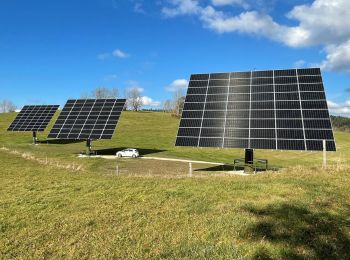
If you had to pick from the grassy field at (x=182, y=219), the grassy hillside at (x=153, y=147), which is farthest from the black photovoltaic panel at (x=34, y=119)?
the grassy field at (x=182, y=219)

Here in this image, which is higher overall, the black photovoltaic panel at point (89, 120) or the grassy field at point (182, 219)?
the black photovoltaic panel at point (89, 120)

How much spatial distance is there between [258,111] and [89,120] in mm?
25535

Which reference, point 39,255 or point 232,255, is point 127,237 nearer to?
point 39,255

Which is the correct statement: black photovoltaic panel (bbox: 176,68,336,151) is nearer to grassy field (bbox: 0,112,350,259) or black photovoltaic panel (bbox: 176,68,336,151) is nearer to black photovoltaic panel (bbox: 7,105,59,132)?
grassy field (bbox: 0,112,350,259)

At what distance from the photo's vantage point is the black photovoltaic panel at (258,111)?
2517cm

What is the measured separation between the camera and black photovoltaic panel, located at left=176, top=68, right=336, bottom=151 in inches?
991

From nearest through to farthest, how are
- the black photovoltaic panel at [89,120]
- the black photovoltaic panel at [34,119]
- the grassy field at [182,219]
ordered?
1. the grassy field at [182,219]
2. the black photovoltaic panel at [89,120]
3. the black photovoltaic panel at [34,119]

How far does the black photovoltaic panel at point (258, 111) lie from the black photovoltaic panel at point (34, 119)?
36.8 meters

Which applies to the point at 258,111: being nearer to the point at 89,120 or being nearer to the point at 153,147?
the point at 89,120

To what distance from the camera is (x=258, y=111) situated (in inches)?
1088

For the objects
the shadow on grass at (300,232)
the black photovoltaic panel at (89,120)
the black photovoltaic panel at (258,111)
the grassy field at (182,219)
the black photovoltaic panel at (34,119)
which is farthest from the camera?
the black photovoltaic panel at (34,119)

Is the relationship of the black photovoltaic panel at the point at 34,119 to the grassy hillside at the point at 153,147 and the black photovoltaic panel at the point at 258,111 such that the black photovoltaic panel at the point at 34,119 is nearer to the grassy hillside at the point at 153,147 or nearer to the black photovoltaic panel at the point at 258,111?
the grassy hillside at the point at 153,147

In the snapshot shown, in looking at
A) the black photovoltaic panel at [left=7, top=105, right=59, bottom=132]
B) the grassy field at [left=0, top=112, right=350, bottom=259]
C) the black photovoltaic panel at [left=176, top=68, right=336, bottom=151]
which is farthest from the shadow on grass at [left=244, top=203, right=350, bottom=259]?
the black photovoltaic panel at [left=7, top=105, right=59, bottom=132]

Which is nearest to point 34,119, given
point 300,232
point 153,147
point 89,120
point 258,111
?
point 89,120
